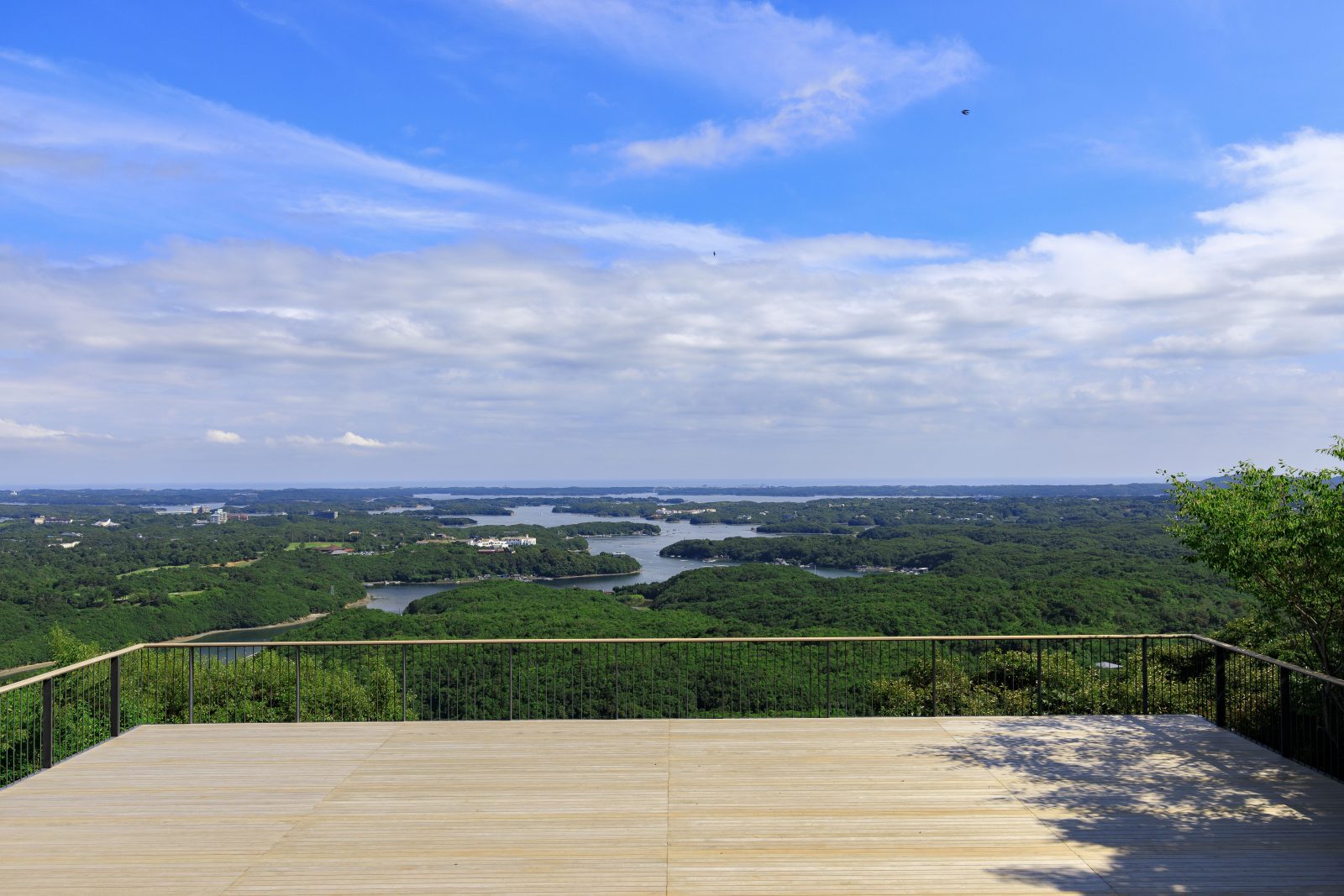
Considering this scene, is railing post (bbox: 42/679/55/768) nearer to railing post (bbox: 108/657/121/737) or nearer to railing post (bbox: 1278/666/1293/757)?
railing post (bbox: 108/657/121/737)

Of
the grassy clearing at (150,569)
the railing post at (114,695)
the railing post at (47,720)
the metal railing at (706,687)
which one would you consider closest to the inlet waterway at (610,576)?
the metal railing at (706,687)

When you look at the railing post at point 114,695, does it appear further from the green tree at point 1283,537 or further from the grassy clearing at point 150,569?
the grassy clearing at point 150,569

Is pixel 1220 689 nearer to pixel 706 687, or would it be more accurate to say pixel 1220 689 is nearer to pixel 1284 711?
pixel 1284 711

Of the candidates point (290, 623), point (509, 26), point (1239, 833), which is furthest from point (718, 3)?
point (290, 623)

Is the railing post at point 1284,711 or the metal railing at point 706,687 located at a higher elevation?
the railing post at point 1284,711

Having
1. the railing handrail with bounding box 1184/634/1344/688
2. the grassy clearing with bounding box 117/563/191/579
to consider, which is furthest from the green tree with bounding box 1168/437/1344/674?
the grassy clearing with bounding box 117/563/191/579

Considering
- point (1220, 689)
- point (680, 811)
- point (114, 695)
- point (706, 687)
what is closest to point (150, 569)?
point (706, 687)
